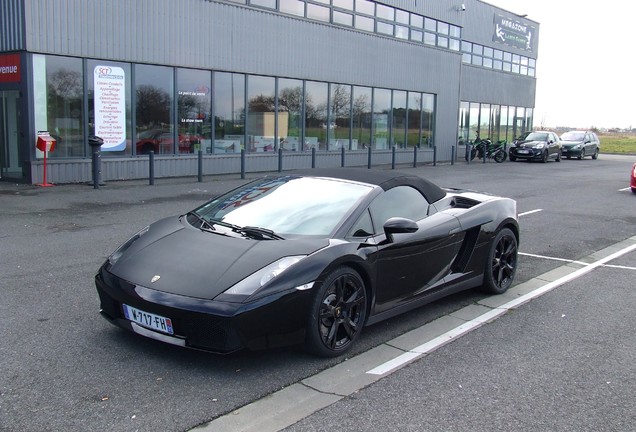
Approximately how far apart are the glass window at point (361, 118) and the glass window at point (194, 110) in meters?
7.27

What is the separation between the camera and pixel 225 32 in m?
18.9

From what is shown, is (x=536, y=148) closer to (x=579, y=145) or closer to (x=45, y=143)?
(x=579, y=145)

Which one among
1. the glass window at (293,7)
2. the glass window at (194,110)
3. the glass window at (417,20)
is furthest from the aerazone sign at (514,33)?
the glass window at (194,110)

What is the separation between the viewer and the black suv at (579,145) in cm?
3644

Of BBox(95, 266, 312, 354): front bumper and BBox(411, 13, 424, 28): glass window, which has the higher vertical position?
BBox(411, 13, 424, 28): glass window

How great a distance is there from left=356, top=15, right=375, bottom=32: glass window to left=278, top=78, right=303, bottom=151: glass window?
409cm

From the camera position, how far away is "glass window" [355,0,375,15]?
23.8 meters

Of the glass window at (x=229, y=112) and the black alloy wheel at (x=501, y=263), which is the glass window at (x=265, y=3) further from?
the black alloy wheel at (x=501, y=263)

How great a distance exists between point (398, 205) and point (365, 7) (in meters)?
20.5

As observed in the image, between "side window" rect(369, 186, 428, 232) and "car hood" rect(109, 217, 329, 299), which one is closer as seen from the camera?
"car hood" rect(109, 217, 329, 299)

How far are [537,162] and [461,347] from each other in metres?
29.5

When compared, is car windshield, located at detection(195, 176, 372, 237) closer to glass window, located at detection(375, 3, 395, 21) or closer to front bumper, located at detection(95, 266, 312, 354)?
front bumper, located at detection(95, 266, 312, 354)

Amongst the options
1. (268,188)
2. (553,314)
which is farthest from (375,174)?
(553,314)

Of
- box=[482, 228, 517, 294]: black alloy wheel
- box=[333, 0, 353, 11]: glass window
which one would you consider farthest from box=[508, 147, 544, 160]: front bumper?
box=[482, 228, 517, 294]: black alloy wheel
